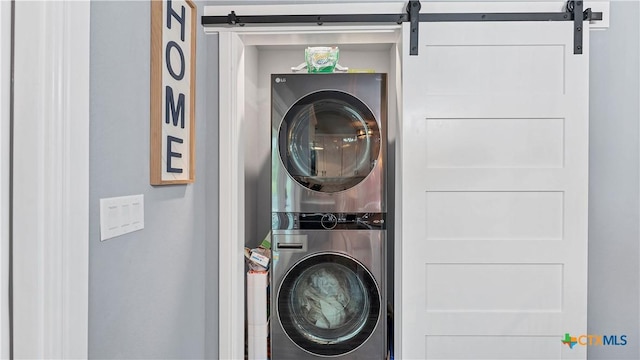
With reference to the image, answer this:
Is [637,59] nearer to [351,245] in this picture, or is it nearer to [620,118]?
[620,118]

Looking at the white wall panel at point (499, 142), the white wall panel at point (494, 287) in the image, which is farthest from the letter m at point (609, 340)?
the white wall panel at point (499, 142)

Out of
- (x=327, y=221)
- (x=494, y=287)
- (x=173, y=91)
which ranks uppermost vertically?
(x=173, y=91)

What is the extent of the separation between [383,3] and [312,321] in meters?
1.71

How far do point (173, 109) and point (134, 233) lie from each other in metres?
0.45

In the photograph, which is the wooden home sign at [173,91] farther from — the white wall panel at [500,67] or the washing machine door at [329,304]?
the white wall panel at [500,67]

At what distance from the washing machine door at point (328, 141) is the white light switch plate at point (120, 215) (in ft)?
3.12

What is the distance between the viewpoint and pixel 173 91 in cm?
126

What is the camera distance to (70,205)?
2.51 feet

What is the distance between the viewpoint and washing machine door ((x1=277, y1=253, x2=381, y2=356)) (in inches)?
78.1

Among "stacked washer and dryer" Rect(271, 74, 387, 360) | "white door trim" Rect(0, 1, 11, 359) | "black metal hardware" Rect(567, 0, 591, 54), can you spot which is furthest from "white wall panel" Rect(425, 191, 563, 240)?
"white door trim" Rect(0, 1, 11, 359)

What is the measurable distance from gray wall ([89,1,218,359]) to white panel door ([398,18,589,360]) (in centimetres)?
97

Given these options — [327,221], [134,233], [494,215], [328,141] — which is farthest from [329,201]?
[134,233]

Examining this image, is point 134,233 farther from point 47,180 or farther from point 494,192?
point 494,192

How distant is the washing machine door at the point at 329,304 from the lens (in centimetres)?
198
